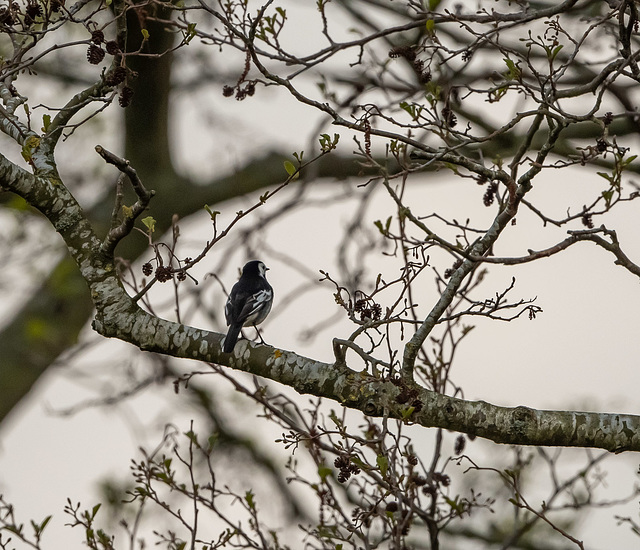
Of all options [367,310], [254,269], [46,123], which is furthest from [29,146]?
[254,269]

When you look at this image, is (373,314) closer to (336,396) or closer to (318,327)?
(336,396)

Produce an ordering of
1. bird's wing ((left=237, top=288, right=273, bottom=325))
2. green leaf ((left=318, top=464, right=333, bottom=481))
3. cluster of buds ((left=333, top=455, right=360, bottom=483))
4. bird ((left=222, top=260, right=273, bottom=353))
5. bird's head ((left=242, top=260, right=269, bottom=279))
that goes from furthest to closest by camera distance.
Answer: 1. bird's head ((left=242, top=260, right=269, bottom=279))
2. bird's wing ((left=237, top=288, right=273, bottom=325))
3. bird ((left=222, top=260, right=273, bottom=353))
4. green leaf ((left=318, top=464, right=333, bottom=481))
5. cluster of buds ((left=333, top=455, right=360, bottom=483))

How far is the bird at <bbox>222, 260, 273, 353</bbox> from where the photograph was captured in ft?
17.9

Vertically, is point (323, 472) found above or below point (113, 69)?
below

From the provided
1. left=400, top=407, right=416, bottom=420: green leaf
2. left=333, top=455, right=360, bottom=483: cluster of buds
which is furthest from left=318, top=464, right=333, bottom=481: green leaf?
left=400, top=407, right=416, bottom=420: green leaf

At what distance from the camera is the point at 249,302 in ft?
19.6

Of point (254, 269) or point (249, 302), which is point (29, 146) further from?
point (254, 269)

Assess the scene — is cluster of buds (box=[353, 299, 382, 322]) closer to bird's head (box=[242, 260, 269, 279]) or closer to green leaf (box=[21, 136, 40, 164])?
green leaf (box=[21, 136, 40, 164])

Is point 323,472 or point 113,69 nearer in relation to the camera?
point 113,69

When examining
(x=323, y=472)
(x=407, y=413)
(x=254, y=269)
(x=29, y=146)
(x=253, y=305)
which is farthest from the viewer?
(x=254, y=269)

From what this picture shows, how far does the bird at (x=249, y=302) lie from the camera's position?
544 cm

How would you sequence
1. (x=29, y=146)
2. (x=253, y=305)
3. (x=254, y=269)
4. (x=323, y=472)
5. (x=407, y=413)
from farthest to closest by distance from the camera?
1. (x=254, y=269)
2. (x=253, y=305)
3. (x=323, y=472)
4. (x=29, y=146)
5. (x=407, y=413)

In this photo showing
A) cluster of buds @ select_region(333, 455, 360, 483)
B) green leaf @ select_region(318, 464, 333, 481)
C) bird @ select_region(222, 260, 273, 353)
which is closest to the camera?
cluster of buds @ select_region(333, 455, 360, 483)

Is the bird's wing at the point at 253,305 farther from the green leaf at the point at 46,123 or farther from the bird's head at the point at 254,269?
the green leaf at the point at 46,123
